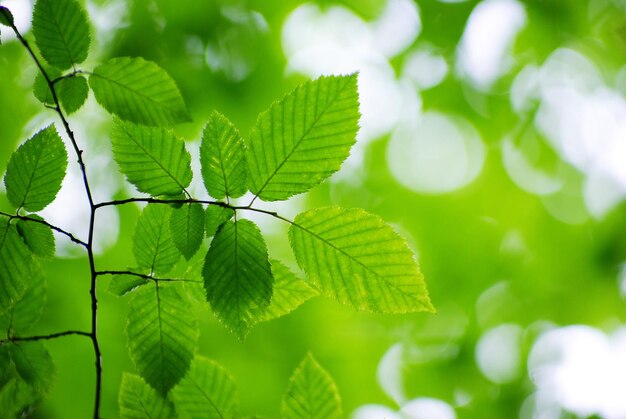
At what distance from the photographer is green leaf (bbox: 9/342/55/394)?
88cm

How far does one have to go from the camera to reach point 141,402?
834mm

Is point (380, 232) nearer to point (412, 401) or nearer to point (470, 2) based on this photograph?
point (412, 401)

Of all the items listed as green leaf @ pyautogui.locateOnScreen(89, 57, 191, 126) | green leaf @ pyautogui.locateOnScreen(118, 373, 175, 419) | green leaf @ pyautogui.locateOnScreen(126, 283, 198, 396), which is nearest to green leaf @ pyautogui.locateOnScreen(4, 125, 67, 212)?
green leaf @ pyautogui.locateOnScreen(89, 57, 191, 126)

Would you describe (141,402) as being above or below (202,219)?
below

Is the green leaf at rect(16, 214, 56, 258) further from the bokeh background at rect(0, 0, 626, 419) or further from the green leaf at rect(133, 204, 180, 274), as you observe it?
the bokeh background at rect(0, 0, 626, 419)

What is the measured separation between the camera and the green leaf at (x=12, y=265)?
76 centimetres

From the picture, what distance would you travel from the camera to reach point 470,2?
17.4ft

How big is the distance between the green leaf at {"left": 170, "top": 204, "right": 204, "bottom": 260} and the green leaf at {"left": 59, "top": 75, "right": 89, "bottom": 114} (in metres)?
0.25

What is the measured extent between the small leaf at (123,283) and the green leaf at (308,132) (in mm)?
322

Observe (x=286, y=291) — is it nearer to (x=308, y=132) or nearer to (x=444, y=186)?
(x=308, y=132)

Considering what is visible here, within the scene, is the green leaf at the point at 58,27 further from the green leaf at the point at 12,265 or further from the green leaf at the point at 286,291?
the green leaf at the point at 286,291

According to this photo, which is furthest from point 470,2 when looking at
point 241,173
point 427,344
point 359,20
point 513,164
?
point 241,173

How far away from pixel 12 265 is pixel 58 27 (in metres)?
0.37

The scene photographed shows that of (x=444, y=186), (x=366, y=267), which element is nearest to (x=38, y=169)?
(x=366, y=267)
